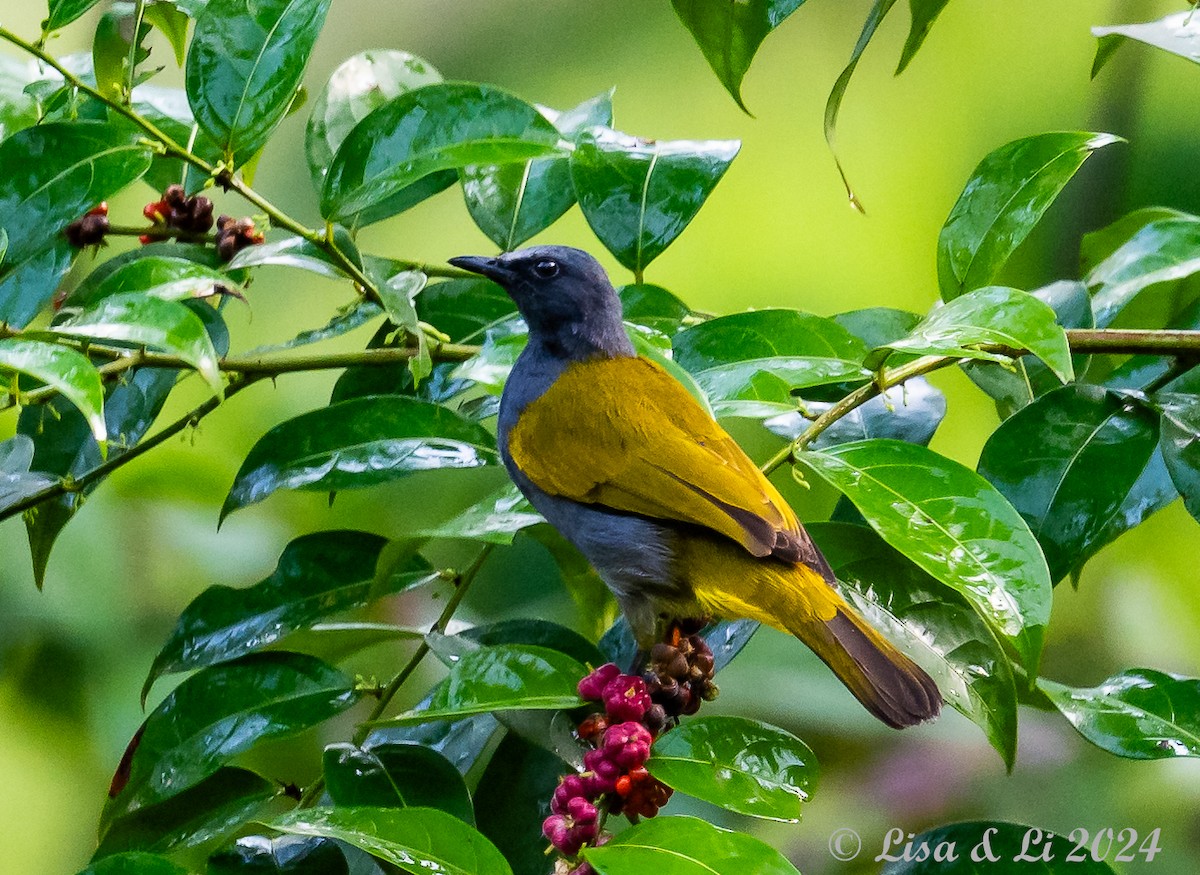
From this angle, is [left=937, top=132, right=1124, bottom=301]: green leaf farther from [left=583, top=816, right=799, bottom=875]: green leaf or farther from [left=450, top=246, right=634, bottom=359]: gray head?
[left=583, top=816, right=799, bottom=875]: green leaf

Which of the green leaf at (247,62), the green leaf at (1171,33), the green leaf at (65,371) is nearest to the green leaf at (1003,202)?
the green leaf at (1171,33)

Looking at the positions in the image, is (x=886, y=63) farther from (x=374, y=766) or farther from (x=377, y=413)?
(x=374, y=766)

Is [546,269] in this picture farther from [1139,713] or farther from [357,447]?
[1139,713]

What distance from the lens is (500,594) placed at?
175cm

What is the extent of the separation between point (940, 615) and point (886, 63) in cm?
153

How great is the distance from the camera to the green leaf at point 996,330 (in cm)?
63

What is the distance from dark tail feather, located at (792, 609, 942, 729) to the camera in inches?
30.7

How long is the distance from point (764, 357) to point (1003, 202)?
0.79 ft

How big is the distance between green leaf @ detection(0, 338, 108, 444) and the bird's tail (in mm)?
500

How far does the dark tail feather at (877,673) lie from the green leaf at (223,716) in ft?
1.27

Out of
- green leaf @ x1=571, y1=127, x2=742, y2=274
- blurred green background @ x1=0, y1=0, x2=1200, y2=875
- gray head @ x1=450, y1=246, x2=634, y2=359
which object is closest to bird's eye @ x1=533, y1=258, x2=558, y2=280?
gray head @ x1=450, y1=246, x2=634, y2=359

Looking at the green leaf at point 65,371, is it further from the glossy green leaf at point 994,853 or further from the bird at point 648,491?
the glossy green leaf at point 994,853

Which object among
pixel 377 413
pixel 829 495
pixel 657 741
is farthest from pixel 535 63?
pixel 657 741

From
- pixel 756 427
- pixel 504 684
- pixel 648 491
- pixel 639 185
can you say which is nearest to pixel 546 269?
pixel 639 185
